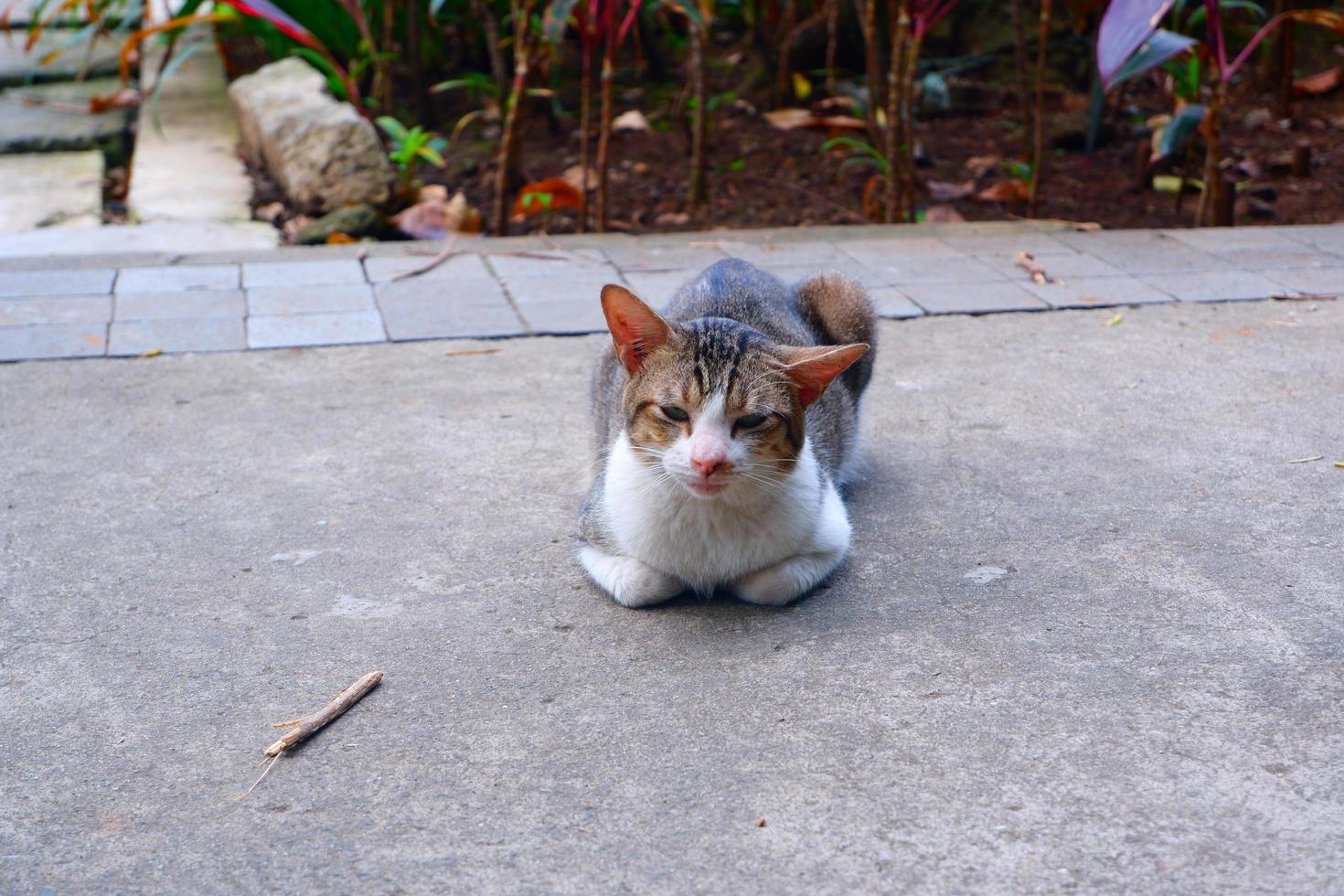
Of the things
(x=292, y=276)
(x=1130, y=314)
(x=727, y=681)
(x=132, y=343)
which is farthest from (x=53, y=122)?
(x=727, y=681)

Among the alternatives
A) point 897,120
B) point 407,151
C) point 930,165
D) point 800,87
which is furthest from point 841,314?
point 800,87

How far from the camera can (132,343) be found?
167 inches

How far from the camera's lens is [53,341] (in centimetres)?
423

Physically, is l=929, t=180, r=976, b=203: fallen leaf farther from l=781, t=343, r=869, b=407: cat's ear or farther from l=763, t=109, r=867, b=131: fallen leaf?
l=781, t=343, r=869, b=407: cat's ear

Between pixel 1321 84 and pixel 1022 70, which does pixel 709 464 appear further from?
pixel 1321 84

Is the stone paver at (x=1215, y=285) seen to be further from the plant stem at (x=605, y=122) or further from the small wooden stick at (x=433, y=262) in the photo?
the small wooden stick at (x=433, y=262)

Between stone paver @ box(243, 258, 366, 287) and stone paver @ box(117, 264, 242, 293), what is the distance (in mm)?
68

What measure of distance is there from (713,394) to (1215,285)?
3.16 meters

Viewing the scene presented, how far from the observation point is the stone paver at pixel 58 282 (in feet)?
15.4

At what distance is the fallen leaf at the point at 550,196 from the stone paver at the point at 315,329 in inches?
66.2

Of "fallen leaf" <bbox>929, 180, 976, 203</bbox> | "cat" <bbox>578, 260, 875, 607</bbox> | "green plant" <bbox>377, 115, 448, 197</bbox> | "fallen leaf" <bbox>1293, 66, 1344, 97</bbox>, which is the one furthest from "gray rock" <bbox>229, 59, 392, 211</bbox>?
"fallen leaf" <bbox>1293, 66, 1344, 97</bbox>

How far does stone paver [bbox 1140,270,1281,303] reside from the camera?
475 cm

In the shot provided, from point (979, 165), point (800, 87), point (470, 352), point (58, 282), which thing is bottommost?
point (470, 352)

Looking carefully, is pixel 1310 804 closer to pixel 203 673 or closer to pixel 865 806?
pixel 865 806
